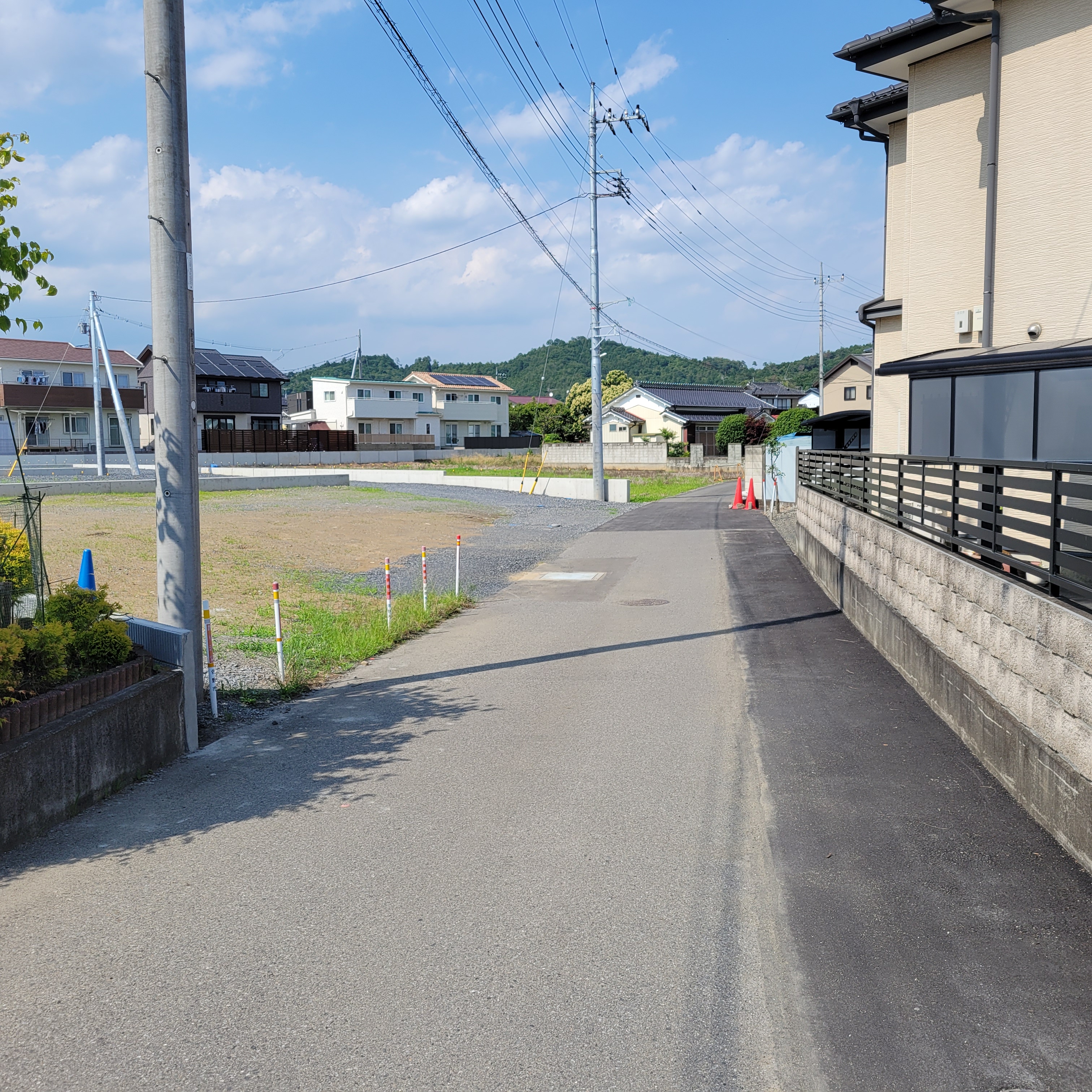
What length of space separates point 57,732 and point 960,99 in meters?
17.3

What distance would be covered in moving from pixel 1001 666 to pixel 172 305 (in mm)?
6724

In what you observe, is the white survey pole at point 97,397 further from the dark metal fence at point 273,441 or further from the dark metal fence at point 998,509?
the dark metal fence at point 998,509

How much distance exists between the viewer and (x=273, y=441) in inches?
2542

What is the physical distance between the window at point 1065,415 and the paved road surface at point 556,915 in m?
5.32

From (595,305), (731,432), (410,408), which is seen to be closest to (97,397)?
(595,305)

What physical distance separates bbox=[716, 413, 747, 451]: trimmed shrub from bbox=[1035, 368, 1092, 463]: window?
52.8 m

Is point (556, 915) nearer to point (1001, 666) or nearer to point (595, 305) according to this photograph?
point (1001, 666)

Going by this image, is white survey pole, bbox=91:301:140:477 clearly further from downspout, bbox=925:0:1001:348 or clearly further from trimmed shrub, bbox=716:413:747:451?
trimmed shrub, bbox=716:413:747:451

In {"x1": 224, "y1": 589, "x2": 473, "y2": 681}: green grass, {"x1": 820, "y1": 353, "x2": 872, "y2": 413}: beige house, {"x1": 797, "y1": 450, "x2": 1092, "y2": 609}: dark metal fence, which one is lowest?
{"x1": 224, "y1": 589, "x2": 473, "y2": 681}: green grass

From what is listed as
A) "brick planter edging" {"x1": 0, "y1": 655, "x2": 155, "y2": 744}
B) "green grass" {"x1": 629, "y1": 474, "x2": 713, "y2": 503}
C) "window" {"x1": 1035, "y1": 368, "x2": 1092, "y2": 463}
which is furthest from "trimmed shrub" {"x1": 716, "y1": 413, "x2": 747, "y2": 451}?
"brick planter edging" {"x1": 0, "y1": 655, "x2": 155, "y2": 744}

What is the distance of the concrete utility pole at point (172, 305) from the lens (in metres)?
7.50

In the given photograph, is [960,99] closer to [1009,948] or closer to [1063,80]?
[1063,80]

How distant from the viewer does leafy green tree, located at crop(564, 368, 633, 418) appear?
8119 cm

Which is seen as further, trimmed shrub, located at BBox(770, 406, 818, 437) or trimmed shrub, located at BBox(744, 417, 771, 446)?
trimmed shrub, located at BBox(744, 417, 771, 446)
